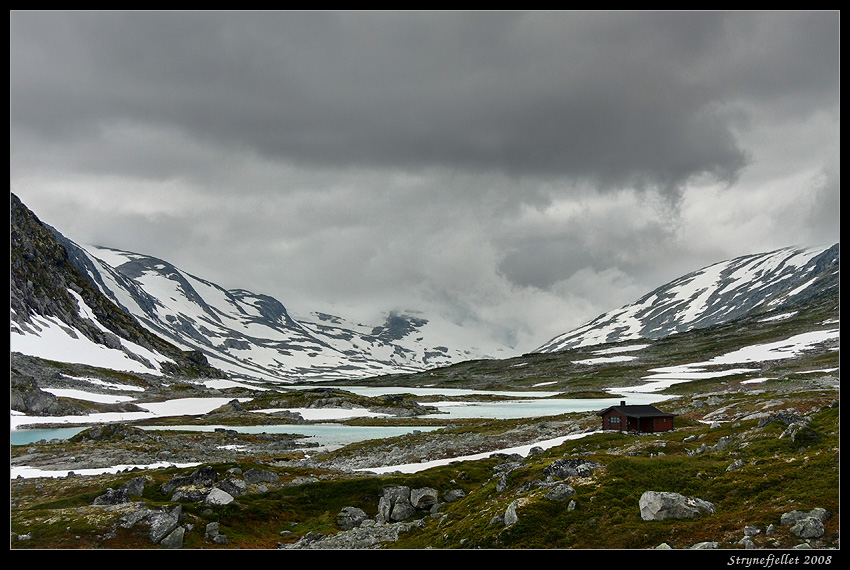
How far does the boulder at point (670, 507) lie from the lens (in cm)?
2666

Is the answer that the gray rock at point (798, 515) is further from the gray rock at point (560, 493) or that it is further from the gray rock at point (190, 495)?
the gray rock at point (190, 495)

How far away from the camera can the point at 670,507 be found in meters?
26.8

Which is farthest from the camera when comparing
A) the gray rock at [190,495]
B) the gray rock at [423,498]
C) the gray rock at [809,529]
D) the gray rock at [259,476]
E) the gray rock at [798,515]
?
the gray rock at [259,476]

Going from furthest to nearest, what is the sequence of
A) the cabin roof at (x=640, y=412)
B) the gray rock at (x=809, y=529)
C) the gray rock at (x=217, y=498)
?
1. the cabin roof at (x=640, y=412)
2. the gray rock at (x=217, y=498)
3. the gray rock at (x=809, y=529)

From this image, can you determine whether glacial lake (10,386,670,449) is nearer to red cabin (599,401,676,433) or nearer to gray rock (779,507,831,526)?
red cabin (599,401,676,433)

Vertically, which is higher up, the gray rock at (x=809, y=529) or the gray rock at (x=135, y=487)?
the gray rock at (x=809, y=529)

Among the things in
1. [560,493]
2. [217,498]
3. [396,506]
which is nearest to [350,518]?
[396,506]

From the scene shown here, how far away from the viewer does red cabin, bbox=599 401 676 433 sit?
73062 mm

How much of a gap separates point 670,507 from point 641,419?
50.4m

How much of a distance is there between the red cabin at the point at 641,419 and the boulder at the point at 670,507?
159 feet

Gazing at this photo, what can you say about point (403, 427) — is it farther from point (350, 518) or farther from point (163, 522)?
point (163, 522)

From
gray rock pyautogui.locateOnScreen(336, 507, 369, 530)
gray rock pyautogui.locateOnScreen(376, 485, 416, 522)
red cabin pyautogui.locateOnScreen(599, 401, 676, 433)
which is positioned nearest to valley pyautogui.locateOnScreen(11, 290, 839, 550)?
gray rock pyautogui.locateOnScreen(376, 485, 416, 522)

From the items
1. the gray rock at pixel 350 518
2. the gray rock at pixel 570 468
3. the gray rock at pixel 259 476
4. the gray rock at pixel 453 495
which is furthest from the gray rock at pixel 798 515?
the gray rock at pixel 259 476
